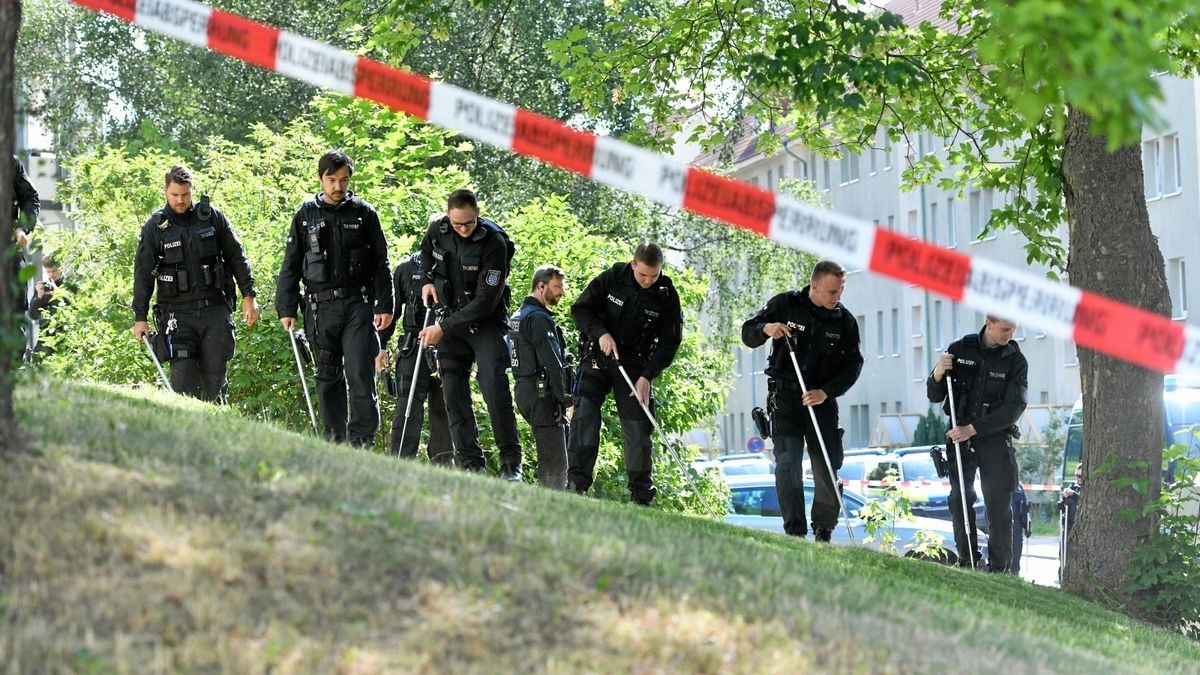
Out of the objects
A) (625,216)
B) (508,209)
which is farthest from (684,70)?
(625,216)

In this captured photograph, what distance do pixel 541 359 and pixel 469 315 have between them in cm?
136

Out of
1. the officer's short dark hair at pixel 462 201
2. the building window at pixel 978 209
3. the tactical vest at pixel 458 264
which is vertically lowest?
the tactical vest at pixel 458 264

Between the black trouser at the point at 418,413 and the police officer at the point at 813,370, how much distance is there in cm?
229

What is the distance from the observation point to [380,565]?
5.56 metres

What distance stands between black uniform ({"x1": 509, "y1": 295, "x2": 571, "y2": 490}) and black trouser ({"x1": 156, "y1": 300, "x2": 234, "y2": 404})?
6.35ft

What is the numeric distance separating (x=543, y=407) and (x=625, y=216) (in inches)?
965

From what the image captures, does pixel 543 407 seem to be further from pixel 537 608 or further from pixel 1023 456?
pixel 1023 456

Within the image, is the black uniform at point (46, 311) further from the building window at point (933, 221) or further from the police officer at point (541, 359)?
the building window at point (933, 221)

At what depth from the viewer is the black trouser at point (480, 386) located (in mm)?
12039

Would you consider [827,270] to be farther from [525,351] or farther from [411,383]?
[411,383]

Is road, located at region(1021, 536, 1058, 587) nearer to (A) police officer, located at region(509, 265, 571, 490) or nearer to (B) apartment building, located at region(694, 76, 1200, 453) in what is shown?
(B) apartment building, located at region(694, 76, 1200, 453)

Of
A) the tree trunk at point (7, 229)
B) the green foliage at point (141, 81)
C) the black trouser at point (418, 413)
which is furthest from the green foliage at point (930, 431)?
the tree trunk at point (7, 229)

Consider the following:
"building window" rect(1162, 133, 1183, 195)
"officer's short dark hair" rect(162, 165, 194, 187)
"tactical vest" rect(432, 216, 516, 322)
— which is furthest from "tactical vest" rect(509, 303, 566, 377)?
"building window" rect(1162, 133, 1183, 195)

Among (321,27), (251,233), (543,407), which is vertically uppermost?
(321,27)
